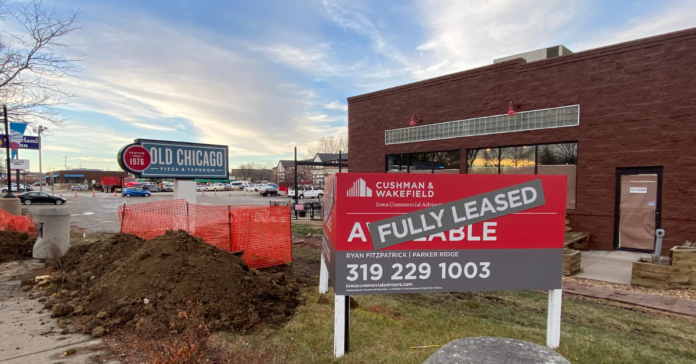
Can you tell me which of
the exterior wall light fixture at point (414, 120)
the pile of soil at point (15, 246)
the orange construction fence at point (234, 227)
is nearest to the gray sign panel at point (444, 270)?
the orange construction fence at point (234, 227)

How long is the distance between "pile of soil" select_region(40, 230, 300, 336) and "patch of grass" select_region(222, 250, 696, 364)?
44 centimetres

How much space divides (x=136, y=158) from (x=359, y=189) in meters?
7.02

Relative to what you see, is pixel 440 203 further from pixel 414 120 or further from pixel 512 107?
pixel 414 120

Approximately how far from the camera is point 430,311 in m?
4.81

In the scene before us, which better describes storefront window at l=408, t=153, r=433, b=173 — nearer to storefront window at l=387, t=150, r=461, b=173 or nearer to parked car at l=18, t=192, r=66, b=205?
storefront window at l=387, t=150, r=461, b=173

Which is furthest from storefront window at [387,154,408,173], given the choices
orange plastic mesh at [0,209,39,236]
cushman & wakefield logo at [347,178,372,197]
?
orange plastic mesh at [0,209,39,236]

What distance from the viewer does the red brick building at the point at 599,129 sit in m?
8.90

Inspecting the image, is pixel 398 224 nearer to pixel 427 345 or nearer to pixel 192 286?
pixel 427 345

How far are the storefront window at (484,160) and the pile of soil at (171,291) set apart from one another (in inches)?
375

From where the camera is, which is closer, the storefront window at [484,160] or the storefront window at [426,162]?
the storefront window at [484,160]

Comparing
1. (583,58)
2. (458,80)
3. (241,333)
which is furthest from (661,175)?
(241,333)

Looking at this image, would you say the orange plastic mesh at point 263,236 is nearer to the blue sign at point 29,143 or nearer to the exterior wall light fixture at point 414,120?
the exterior wall light fixture at point 414,120

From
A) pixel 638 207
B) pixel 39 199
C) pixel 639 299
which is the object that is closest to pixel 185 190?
pixel 639 299

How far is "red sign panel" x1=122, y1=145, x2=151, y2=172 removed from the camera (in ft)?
26.4
